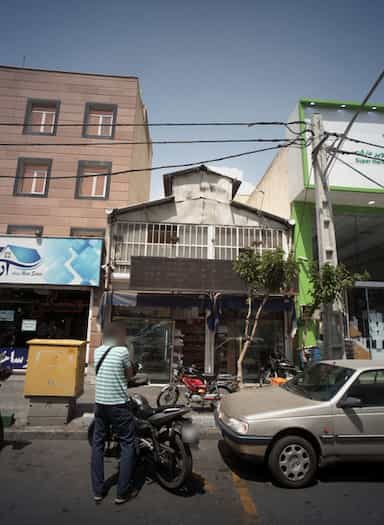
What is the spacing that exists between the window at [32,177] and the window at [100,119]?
7.81 feet

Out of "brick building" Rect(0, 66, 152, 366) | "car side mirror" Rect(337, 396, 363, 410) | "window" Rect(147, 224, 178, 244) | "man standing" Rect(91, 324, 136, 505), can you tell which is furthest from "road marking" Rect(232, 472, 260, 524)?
"window" Rect(147, 224, 178, 244)

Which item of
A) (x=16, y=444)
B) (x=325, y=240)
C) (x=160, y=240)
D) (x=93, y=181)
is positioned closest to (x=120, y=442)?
(x=16, y=444)

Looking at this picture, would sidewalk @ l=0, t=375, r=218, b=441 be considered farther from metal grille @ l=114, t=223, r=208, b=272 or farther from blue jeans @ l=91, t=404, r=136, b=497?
metal grille @ l=114, t=223, r=208, b=272

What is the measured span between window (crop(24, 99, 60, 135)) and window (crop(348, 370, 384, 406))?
14.5 metres

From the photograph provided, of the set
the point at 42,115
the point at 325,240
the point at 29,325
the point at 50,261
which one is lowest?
the point at 29,325

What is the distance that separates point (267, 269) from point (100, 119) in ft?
35.9

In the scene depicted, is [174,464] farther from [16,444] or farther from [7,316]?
[7,316]

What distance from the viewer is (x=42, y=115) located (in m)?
13.7

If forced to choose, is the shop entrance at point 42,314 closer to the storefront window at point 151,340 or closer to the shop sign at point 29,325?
the shop sign at point 29,325

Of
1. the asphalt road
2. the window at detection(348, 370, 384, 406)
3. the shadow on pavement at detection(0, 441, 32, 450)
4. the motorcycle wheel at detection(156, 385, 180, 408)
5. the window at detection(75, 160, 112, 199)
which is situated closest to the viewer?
the asphalt road

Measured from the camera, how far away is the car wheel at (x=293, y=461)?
3.84 metres

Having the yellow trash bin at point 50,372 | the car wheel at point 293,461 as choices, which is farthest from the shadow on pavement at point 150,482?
the yellow trash bin at point 50,372

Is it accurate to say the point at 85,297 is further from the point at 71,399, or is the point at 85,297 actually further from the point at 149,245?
the point at 71,399

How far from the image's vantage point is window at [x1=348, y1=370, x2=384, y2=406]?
427 centimetres
